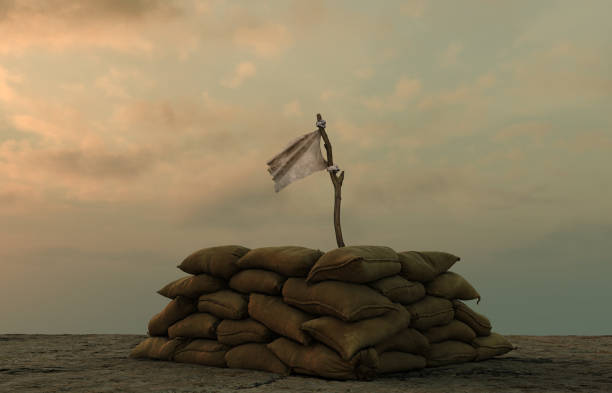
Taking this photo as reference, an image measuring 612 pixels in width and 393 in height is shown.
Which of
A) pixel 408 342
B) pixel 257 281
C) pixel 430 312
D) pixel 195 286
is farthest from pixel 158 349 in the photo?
pixel 430 312

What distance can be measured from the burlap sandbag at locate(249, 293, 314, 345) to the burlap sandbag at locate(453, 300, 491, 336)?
1664 millimetres

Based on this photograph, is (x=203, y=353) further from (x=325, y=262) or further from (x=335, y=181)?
→ (x=335, y=181)

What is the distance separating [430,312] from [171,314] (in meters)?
2.27

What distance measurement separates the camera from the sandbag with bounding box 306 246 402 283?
4066 mm

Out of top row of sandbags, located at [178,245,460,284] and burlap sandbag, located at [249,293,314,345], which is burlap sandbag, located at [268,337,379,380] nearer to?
burlap sandbag, located at [249,293,314,345]

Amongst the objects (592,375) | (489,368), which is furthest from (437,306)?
(592,375)

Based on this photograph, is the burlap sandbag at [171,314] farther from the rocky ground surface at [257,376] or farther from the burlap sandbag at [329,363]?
the burlap sandbag at [329,363]

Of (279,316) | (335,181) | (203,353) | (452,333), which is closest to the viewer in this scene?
(279,316)

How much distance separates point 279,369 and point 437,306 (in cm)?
150

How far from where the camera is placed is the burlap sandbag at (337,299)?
3.94 meters

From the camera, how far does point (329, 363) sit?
393cm

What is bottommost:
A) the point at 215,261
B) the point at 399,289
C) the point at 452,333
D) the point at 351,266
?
the point at 452,333

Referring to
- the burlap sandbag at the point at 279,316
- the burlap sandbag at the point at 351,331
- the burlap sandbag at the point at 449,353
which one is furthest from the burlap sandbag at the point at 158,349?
the burlap sandbag at the point at 449,353

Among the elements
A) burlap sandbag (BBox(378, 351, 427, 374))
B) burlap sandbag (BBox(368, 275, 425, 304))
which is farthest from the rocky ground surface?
burlap sandbag (BBox(368, 275, 425, 304))
